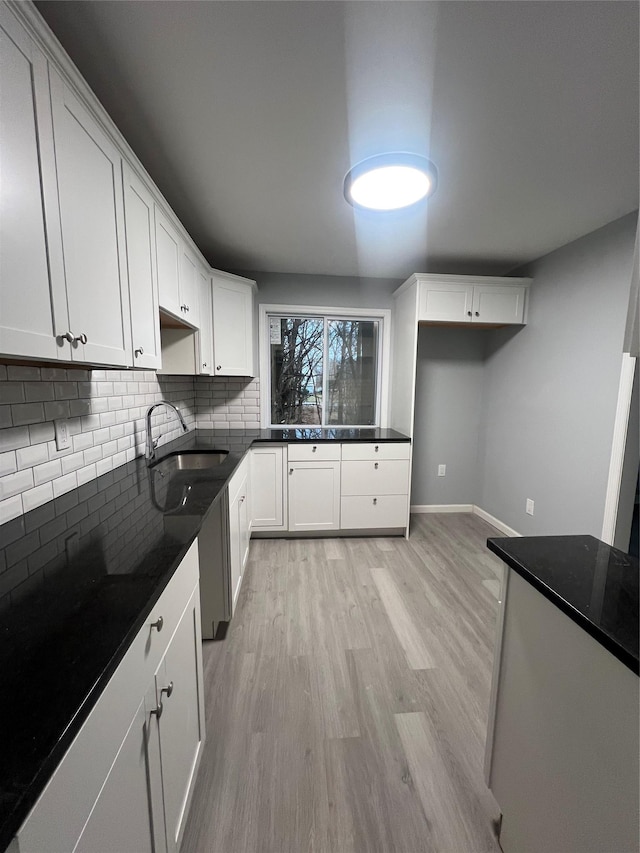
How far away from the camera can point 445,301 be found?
107 inches

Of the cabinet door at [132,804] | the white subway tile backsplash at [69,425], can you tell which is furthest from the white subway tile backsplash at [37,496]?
the cabinet door at [132,804]

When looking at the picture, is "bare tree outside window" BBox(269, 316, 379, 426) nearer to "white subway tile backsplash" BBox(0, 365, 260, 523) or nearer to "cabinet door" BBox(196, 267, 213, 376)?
"cabinet door" BBox(196, 267, 213, 376)

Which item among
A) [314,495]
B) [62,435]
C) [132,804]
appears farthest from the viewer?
[314,495]

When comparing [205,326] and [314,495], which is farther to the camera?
[314,495]

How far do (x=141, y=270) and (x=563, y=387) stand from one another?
109 inches

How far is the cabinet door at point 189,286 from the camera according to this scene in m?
1.94

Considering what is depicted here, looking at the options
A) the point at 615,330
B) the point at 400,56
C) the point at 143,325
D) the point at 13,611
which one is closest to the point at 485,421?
the point at 615,330

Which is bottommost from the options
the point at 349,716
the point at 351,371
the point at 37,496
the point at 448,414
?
the point at 349,716

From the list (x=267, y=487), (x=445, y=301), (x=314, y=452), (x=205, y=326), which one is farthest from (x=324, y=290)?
(x=267, y=487)

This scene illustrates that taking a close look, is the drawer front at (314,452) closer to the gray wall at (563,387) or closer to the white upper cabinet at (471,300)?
the white upper cabinet at (471,300)

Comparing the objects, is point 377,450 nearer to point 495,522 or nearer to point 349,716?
point 495,522

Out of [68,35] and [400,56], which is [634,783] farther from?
[68,35]

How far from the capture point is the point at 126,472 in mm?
1679

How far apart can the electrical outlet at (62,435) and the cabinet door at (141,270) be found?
0.36 meters
